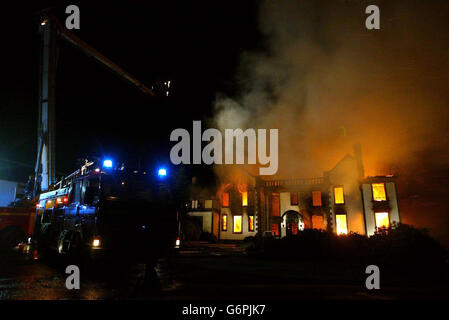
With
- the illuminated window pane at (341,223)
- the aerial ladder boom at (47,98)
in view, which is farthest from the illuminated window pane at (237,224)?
the aerial ladder boom at (47,98)

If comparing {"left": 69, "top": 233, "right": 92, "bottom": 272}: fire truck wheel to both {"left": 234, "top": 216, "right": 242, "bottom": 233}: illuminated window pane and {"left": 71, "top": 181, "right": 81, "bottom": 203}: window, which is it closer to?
{"left": 71, "top": 181, "right": 81, "bottom": 203}: window

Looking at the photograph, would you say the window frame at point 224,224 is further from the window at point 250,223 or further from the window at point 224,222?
the window at point 250,223

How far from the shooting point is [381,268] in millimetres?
8812

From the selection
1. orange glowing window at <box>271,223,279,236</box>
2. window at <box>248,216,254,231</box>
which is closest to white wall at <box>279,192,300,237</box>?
orange glowing window at <box>271,223,279,236</box>

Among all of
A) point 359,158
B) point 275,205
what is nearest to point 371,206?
point 359,158

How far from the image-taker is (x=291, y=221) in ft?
80.7

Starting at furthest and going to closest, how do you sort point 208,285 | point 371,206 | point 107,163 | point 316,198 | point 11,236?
point 316,198 → point 371,206 → point 11,236 → point 107,163 → point 208,285

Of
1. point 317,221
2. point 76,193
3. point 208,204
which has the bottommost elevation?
point 317,221

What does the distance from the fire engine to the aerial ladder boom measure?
6395 millimetres

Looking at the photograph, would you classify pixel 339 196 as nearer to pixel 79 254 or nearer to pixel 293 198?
pixel 293 198

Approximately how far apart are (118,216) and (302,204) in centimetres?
2045

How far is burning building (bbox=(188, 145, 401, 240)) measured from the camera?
20812 mm

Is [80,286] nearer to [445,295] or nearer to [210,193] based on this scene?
[445,295]
